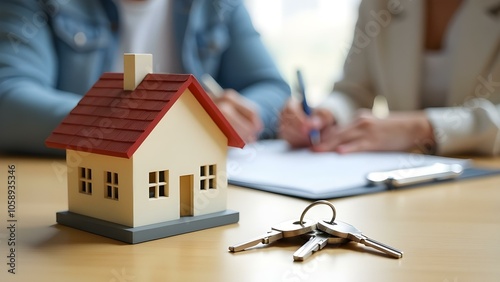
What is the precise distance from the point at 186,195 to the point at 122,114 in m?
0.12

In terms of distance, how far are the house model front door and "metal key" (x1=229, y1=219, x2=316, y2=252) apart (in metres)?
0.11

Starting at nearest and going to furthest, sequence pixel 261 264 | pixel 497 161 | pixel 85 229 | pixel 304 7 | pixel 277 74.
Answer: pixel 261 264
pixel 85 229
pixel 497 161
pixel 277 74
pixel 304 7

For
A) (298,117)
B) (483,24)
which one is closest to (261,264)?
(298,117)

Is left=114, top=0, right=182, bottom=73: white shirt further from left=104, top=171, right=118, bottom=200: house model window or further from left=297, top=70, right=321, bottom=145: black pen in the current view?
left=104, top=171, right=118, bottom=200: house model window

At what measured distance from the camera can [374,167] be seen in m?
1.15

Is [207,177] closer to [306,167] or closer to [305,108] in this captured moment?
[306,167]

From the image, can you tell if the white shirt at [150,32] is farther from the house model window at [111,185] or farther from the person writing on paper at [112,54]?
the house model window at [111,185]

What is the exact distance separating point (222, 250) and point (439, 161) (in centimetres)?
70

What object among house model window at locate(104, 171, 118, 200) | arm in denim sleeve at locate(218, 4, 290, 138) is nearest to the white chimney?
house model window at locate(104, 171, 118, 200)

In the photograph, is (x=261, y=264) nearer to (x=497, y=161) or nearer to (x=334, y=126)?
(x=497, y=161)

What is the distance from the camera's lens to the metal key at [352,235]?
0.62 metres

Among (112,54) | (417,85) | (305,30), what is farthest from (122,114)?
(305,30)

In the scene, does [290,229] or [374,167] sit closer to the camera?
[290,229]

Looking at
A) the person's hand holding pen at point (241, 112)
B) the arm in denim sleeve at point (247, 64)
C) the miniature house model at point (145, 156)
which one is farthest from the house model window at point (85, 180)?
the arm in denim sleeve at point (247, 64)
